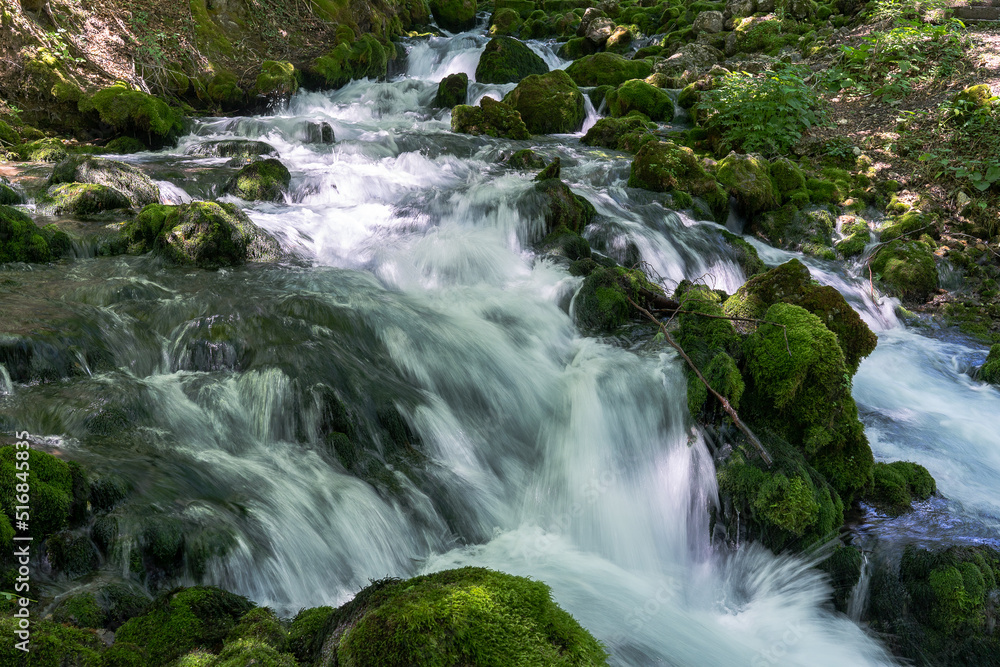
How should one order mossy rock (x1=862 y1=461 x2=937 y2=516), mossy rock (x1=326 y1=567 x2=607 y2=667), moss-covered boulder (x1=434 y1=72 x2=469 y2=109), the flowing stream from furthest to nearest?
moss-covered boulder (x1=434 y1=72 x2=469 y2=109) → mossy rock (x1=862 y1=461 x2=937 y2=516) → the flowing stream → mossy rock (x1=326 y1=567 x2=607 y2=667)

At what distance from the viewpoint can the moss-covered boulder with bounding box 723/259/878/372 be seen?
206 inches

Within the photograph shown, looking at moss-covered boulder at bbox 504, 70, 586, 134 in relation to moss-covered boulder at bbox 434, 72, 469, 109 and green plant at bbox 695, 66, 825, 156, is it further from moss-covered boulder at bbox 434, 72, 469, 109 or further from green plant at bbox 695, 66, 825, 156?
green plant at bbox 695, 66, 825, 156

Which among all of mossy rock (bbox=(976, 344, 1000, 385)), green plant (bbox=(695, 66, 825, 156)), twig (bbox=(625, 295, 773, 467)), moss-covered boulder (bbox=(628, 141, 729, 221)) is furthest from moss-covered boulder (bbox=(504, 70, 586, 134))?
twig (bbox=(625, 295, 773, 467))

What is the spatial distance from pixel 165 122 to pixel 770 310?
11.4 meters

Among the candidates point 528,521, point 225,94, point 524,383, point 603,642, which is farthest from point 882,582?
point 225,94

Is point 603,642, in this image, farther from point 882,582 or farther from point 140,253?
point 140,253

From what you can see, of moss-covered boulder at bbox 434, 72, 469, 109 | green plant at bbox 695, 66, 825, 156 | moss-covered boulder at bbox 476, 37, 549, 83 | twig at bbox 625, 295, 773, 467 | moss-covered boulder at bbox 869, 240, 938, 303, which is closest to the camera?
twig at bbox 625, 295, 773, 467

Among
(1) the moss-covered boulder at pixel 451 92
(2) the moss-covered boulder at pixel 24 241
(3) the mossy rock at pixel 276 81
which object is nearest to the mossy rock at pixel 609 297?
(2) the moss-covered boulder at pixel 24 241

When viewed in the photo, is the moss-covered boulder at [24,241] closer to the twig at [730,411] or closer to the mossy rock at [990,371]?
the twig at [730,411]

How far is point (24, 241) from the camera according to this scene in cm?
636

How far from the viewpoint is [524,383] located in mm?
5566

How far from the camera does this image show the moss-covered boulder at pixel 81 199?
299 inches

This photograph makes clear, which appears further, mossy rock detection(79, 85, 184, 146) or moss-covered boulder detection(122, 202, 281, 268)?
mossy rock detection(79, 85, 184, 146)

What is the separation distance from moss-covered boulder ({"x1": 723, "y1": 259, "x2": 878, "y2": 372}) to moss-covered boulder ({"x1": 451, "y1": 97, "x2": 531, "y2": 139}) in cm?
927
